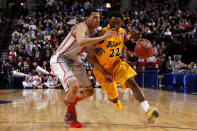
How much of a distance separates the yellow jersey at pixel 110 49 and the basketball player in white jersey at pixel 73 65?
0.89ft

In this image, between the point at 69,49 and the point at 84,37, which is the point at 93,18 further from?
→ the point at 69,49

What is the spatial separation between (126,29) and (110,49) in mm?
12207

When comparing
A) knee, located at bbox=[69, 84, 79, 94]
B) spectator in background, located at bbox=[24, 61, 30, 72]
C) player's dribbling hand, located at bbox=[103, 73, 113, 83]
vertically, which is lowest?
knee, located at bbox=[69, 84, 79, 94]

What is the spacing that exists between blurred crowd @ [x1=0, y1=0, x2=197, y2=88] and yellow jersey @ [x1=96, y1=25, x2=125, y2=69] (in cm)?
834

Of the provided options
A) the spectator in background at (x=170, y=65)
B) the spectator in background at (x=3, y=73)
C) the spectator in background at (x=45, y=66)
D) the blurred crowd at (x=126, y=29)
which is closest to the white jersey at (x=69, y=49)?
the blurred crowd at (x=126, y=29)

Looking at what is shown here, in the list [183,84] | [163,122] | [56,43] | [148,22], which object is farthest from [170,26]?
[163,122]

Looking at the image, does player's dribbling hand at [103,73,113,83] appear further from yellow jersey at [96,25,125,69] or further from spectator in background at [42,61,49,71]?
spectator in background at [42,61,49,71]

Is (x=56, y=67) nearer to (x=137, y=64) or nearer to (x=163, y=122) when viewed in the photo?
(x=163, y=122)

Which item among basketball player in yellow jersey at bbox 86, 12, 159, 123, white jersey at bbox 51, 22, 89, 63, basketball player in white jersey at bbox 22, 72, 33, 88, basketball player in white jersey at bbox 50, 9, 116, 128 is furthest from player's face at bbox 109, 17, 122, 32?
basketball player in white jersey at bbox 22, 72, 33, 88

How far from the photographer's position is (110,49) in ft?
13.0

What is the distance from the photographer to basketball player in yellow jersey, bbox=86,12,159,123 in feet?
12.6

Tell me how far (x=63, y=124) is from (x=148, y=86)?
9881mm

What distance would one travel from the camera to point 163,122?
399cm

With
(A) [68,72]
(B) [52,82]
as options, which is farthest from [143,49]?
(B) [52,82]
